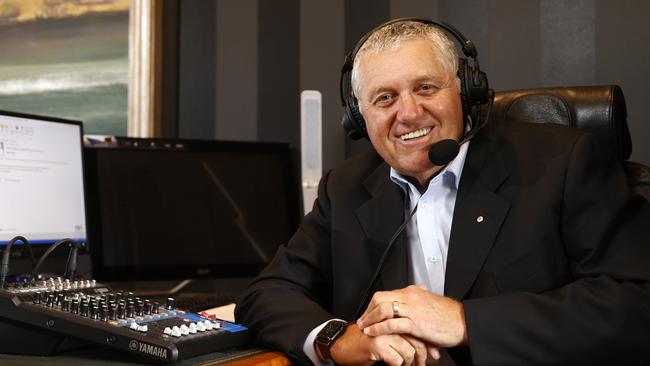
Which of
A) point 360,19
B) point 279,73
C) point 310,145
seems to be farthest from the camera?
point 279,73

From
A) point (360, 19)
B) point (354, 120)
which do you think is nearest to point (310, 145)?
point (360, 19)

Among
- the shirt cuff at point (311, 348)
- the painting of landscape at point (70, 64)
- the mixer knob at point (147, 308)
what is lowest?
the shirt cuff at point (311, 348)

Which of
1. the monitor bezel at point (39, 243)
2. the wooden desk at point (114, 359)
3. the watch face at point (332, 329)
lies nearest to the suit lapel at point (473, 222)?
the watch face at point (332, 329)

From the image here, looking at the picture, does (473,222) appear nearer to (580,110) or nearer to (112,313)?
(580,110)

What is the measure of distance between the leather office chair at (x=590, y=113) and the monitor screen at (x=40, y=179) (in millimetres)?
1155

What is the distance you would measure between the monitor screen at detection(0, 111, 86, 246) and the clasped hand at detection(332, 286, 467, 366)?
103cm

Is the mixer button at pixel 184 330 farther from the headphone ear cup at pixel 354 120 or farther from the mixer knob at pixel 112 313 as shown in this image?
the headphone ear cup at pixel 354 120

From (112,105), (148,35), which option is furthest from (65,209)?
(148,35)

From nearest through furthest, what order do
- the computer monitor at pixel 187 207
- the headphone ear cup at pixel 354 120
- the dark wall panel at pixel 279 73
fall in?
the headphone ear cup at pixel 354 120 < the computer monitor at pixel 187 207 < the dark wall panel at pixel 279 73

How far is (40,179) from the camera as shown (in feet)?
5.99

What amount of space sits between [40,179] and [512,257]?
1.24 meters

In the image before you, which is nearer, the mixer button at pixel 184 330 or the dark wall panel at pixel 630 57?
the mixer button at pixel 184 330

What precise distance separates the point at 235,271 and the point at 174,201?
0.99 feet

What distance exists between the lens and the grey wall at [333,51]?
2189 millimetres
